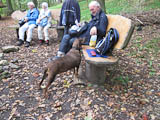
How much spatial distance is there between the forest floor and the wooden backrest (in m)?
1.02

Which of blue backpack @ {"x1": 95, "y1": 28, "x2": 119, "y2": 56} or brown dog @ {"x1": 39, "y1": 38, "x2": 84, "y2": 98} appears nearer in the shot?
brown dog @ {"x1": 39, "y1": 38, "x2": 84, "y2": 98}

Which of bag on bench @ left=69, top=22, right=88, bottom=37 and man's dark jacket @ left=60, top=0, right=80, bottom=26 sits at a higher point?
man's dark jacket @ left=60, top=0, right=80, bottom=26

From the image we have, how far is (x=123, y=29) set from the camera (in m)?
3.41

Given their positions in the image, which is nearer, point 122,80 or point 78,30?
point 122,80

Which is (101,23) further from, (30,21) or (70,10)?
(30,21)

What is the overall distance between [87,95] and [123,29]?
1.65m

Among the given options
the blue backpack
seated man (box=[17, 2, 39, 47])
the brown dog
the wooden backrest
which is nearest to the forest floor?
the brown dog

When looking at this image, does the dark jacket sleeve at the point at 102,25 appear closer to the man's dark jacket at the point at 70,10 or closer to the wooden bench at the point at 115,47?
the wooden bench at the point at 115,47

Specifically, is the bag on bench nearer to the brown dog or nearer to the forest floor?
the brown dog

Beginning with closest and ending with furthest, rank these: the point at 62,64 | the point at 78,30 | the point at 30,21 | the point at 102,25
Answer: the point at 62,64, the point at 102,25, the point at 78,30, the point at 30,21

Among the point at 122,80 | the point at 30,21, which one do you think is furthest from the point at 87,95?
the point at 30,21

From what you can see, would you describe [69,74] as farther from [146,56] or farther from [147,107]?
[146,56]

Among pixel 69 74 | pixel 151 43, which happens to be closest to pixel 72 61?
pixel 69 74

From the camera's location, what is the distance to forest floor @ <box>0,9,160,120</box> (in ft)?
9.29
